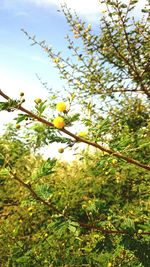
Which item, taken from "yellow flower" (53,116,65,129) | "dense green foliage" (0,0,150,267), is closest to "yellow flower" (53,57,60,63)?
"dense green foliage" (0,0,150,267)

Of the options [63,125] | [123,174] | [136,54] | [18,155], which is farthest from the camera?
[18,155]

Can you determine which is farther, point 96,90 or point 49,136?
point 96,90

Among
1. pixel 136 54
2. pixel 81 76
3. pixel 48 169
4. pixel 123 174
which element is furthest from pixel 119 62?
pixel 48 169

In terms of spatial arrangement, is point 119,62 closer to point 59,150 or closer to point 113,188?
point 113,188

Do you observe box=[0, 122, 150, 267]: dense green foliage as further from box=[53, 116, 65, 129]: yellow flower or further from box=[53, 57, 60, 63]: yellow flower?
box=[53, 57, 60, 63]: yellow flower

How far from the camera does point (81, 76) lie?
6.67 metres

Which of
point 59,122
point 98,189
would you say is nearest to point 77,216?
point 98,189

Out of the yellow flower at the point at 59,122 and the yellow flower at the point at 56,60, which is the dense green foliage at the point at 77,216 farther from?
the yellow flower at the point at 56,60

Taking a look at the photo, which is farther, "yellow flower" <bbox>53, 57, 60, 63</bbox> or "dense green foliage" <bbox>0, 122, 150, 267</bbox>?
"yellow flower" <bbox>53, 57, 60, 63</bbox>

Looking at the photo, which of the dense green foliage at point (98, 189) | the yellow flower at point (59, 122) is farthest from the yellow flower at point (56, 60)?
the yellow flower at point (59, 122)

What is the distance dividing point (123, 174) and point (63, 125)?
471 centimetres

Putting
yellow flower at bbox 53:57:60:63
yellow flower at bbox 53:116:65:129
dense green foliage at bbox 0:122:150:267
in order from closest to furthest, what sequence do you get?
1. yellow flower at bbox 53:116:65:129
2. dense green foliage at bbox 0:122:150:267
3. yellow flower at bbox 53:57:60:63

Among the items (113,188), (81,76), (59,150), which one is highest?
(81,76)

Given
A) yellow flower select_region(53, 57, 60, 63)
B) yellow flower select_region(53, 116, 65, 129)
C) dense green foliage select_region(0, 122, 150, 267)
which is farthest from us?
yellow flower select_region(53, 57, 60, 63)
